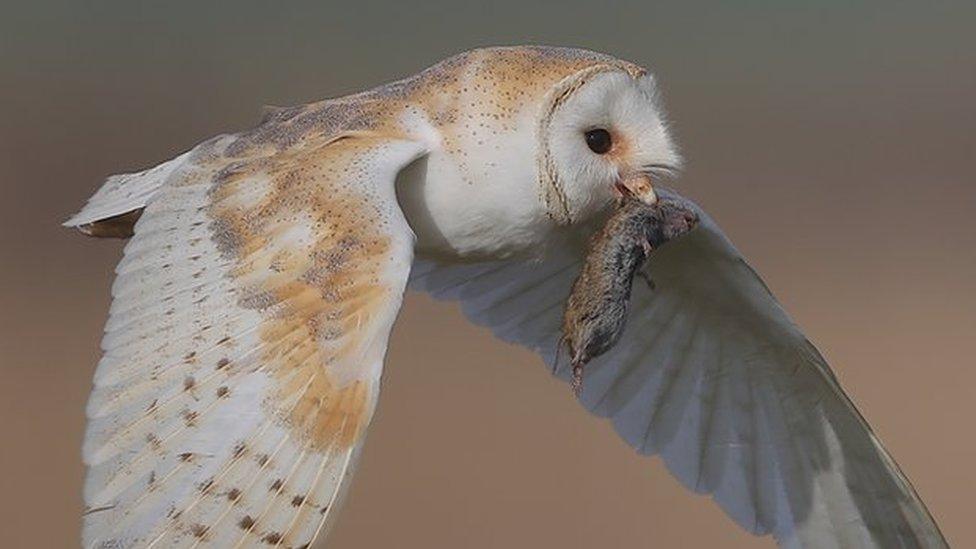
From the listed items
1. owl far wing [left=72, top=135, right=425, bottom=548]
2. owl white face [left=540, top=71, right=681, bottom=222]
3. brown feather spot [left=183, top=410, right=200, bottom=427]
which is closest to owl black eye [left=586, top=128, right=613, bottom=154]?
owl white face [left=540, top=71, right=681, bottom=222]

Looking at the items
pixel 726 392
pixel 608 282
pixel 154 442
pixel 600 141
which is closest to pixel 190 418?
pixel 154 442

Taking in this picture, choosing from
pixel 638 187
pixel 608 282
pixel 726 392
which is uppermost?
pixel 638 187

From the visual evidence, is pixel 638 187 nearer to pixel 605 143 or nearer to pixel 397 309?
pixel 605 143

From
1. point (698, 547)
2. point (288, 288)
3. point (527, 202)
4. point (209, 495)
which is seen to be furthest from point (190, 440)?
point (698, 547)

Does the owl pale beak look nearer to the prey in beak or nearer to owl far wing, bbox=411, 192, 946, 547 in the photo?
the prey in beak

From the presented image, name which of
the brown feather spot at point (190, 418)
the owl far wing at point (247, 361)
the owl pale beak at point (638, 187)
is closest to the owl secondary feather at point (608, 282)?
the owl pale beak at point (638, 187)

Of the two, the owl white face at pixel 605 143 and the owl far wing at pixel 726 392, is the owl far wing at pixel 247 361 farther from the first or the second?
the owl far wing at pixel 726 392
